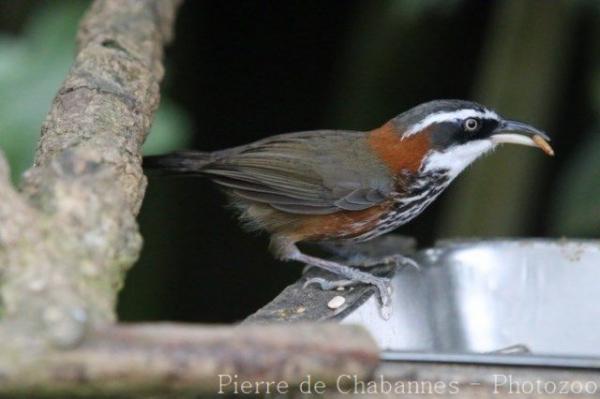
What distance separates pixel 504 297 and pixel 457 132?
717mm

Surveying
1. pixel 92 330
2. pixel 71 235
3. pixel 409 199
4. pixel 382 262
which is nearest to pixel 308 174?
pixel 409 199

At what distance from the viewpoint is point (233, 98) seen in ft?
22.2

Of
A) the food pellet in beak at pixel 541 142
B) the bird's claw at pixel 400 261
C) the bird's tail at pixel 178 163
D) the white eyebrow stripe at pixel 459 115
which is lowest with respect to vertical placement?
Answer: the bird's claw at pixel 400 261

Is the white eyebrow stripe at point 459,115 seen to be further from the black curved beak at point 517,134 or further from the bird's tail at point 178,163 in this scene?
the bird's tail at point 178,163

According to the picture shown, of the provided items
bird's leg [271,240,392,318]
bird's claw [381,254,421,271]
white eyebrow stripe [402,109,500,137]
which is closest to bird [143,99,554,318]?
white eyebrow stripe [402,109,500,137]

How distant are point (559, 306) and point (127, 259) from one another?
5.36 ft

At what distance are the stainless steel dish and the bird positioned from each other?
1.52 feet

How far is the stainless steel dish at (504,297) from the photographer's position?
3.21 m

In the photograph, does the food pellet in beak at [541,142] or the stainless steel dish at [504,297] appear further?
the food pellet in beak at [541,142]

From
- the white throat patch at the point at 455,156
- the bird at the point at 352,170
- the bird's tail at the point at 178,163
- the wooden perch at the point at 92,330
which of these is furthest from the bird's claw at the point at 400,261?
the wooden perch at the point at 92,330

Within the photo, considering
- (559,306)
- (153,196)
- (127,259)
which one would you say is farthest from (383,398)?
(153,196)

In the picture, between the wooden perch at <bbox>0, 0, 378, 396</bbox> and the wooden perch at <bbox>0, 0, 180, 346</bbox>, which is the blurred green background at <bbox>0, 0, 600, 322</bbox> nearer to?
the wooden perch at <bbox>0, 0, 180, 346</bbox>

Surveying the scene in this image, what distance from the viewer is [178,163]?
153 inches

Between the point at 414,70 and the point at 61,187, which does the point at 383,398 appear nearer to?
the point at 61,187
